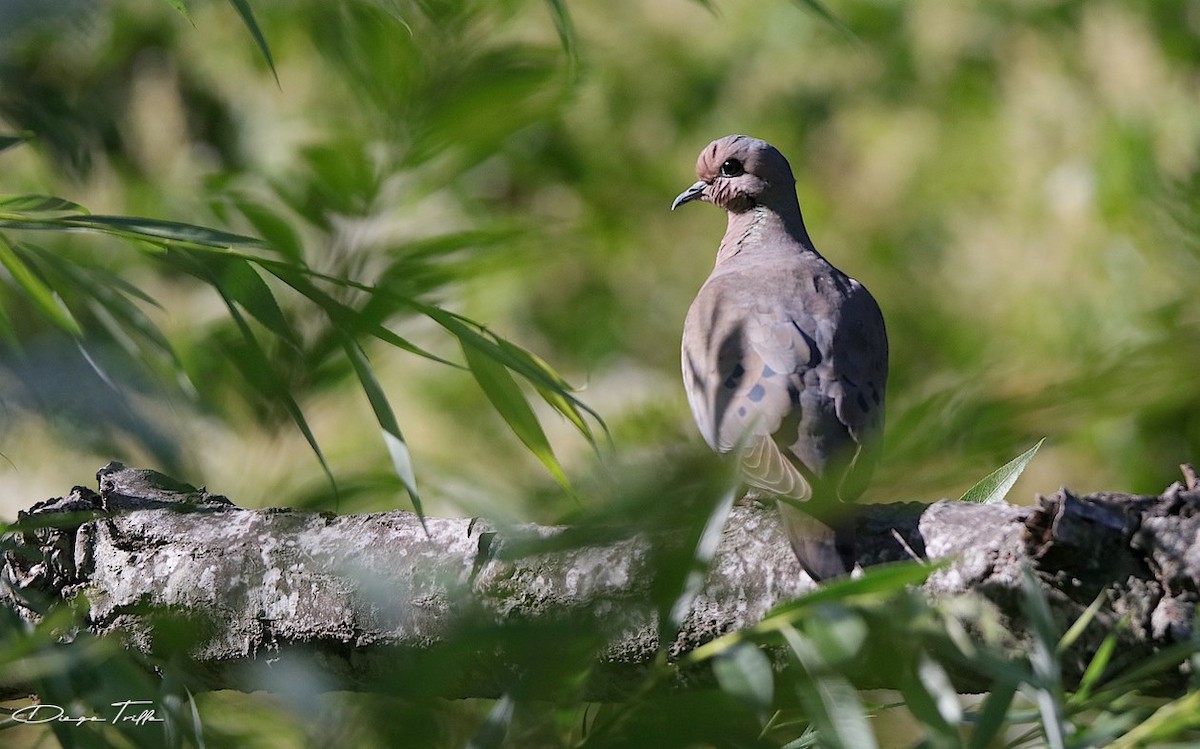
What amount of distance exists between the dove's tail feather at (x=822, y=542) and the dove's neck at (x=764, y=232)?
1.01 m

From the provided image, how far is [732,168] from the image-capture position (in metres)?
2.06

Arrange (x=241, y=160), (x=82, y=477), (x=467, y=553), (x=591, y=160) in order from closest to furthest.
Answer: (x=467, y=553) → (x=82, y=477) → (x=241, y=160) → (x=591, y=160)

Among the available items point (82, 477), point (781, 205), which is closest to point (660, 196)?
point (781, 205)

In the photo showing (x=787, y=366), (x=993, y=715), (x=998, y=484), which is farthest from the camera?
(x=787, y=366)

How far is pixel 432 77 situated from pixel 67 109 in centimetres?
163

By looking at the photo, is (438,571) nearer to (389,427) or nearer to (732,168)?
(389,427)

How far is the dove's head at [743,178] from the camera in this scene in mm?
2031

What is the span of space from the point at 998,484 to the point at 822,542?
254mm

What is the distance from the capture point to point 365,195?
98 cm

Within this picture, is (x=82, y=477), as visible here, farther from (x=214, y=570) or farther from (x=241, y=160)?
(x=241, y=160)

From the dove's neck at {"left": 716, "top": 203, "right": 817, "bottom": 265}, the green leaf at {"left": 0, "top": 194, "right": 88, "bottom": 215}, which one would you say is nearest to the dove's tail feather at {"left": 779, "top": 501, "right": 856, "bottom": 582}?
the green leaf at {"left": 0, "top": 194, "right": 88, "bottom": 215}

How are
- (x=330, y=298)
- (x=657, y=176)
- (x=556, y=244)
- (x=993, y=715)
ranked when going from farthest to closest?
(x=657, y=176)
(x=556, y=244)
(x=330, y=298)
(x=993, y=715)

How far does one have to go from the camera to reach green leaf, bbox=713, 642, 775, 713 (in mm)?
553

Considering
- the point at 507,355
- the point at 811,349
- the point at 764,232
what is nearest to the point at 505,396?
the point at 507,355
